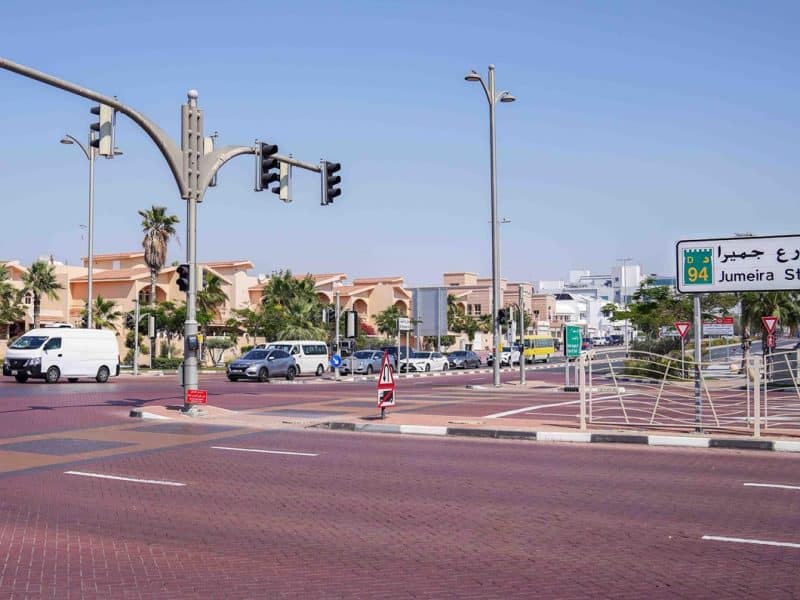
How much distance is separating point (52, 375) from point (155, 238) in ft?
93.4

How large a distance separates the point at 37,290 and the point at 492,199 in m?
37.4

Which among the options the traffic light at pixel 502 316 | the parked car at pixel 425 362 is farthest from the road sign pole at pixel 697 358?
the parked car at pixel 425 362

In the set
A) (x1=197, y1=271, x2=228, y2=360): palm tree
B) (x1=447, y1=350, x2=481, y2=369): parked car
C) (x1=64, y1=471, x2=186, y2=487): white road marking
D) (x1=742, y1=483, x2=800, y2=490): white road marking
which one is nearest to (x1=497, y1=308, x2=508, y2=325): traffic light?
(x1=742, y1=483, x2=800, y2=490): white road marking

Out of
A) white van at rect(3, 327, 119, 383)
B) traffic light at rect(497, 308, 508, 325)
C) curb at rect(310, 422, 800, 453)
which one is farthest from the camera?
white van at rect(3, 327, 119, 383)

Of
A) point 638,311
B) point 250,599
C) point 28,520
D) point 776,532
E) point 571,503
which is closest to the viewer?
point 250,599

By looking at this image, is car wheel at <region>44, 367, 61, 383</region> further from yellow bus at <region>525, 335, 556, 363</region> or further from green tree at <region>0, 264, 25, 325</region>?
yellow bus at <region>525, 335, 556, 363</region>

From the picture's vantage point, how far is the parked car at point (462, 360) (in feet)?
215

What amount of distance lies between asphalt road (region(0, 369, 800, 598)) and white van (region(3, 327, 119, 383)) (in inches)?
830

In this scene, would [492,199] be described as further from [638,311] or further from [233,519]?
[233,519]

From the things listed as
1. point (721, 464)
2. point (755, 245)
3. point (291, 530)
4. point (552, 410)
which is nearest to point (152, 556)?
point (291, 530)

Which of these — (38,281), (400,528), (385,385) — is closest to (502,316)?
(385,385)

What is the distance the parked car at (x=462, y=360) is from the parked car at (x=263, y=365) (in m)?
23.8

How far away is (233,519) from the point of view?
8.59m

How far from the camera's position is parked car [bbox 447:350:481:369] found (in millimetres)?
65438
